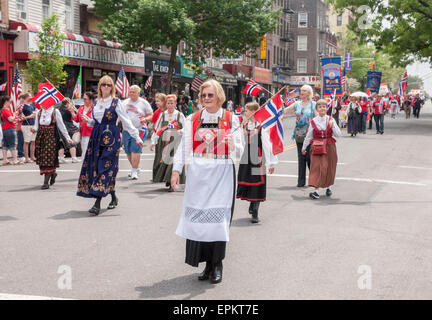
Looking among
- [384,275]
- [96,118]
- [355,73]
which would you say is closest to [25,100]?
[96,118]

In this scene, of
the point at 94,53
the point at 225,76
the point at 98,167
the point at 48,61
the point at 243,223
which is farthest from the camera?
the point at 225,76

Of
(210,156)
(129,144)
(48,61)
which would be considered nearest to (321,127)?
(129,144)

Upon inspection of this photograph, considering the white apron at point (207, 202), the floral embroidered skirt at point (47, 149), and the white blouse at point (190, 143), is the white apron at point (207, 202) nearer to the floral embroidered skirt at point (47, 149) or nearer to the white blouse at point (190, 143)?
the white blouse at point (190, 143)

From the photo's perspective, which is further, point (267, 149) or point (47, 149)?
point (47, 149)

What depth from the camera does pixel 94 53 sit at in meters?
29.0

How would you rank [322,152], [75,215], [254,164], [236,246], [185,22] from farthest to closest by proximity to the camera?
[185,22], [322,152], [75,215], [254,164], [236,246]

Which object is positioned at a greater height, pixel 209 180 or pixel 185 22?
pixel 185 22

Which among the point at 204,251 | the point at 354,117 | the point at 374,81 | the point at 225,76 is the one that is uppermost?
the point at 225,76

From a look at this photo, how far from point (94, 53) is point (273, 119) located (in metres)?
22.5

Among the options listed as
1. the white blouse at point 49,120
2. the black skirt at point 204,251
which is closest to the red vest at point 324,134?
the white blouse at point 49,120

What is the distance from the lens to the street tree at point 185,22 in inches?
1062

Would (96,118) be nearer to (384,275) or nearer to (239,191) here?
(239,191)

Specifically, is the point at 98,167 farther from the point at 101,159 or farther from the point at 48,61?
the point at 48,61

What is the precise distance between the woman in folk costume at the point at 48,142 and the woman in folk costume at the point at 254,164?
4.24 m
